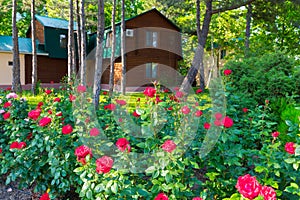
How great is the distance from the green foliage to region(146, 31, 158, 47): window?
41.4ft

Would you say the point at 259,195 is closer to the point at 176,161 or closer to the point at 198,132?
the point at 176,161

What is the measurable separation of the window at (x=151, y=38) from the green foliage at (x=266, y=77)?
1263 centimetres

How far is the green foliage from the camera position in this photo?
14.1 feet

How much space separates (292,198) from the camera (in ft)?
5.40

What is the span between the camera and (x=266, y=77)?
4.43m

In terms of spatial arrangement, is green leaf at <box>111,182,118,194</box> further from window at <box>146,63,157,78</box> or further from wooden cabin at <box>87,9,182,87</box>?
window at <box>146,63,157,78</box>

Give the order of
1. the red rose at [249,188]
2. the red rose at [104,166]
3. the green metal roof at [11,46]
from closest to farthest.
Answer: the red rose at [249,188], the red rose at [104,166], the green metal roof at [11,46]

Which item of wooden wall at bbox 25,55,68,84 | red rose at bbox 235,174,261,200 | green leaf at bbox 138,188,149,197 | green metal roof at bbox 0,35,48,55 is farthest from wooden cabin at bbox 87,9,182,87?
red rose at bbox 235,174,261,200

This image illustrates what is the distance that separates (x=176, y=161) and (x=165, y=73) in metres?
15.4

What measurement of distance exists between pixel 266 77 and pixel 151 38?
13.6 m

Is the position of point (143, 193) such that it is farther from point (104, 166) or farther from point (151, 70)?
point (151, 70)

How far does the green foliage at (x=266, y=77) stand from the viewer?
14.1 ft

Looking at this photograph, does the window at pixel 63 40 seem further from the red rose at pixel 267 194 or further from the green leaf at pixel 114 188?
the red rose at pixel 267 194

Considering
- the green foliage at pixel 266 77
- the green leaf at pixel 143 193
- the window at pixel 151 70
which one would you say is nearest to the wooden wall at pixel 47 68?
the window at pixel 151 70
